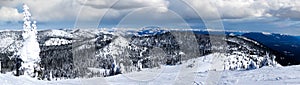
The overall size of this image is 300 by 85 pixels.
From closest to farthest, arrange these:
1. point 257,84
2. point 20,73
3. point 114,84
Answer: point 257,84
point 114,84
point 20,73

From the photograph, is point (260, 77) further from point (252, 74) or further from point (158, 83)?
point (158, 83)

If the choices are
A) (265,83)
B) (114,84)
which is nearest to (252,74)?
(265,83)

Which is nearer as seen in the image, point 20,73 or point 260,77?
point 260,77

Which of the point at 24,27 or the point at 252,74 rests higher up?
the point at 24,27

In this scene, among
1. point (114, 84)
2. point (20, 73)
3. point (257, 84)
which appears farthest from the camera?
point (20, 73)

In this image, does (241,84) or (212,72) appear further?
(212,72)

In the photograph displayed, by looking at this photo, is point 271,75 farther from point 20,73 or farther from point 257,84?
point 20,73

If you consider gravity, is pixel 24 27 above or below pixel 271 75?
above

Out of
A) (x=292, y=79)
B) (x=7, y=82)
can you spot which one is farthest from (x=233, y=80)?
(x=7, y=82)

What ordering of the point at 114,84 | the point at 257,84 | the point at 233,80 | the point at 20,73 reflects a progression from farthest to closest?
the point at 20,73
the point at 114,84
the point at 233,80
the point at 257,84
